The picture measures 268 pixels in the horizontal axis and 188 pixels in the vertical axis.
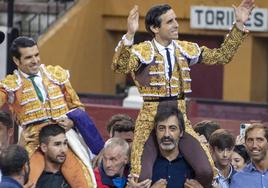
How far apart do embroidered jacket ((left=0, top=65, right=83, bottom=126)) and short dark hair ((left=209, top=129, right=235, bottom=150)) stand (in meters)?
0.97

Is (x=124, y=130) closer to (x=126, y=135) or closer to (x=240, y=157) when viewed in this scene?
(x=126, y=135)

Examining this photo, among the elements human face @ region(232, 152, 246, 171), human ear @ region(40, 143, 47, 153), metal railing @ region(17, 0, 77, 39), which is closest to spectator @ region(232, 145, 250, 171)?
human face @ region(232, 152, 246, 171)

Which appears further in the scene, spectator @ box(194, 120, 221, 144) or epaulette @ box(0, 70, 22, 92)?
spectator @ box(194, 120, 221, 144)

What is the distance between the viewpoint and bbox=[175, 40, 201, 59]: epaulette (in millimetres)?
9375

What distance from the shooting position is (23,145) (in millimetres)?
9500

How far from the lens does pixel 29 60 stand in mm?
9508

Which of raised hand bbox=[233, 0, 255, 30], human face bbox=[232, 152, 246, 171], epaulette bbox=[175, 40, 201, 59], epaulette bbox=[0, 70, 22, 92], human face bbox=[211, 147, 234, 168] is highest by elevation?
raised hand bbox=[233, 0, 255, 30]

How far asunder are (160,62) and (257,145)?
0.87 metres

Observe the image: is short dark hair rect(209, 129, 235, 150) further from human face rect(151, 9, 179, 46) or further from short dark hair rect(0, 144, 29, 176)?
short dark hair rect(0, 144, 29, 176)

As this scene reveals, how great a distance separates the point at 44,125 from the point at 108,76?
10066mm

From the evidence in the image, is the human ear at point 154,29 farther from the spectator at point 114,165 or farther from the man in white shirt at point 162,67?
the spectator at point 114,165

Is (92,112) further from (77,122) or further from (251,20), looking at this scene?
(77,122)

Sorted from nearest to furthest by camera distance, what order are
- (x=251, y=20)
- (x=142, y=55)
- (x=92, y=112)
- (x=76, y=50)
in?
(x=142, y=55) < (x=92, y=112) < (x=251, y=20) < (x=76, y=50)

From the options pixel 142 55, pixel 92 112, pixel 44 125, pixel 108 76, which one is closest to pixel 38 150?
pixel 44 125
